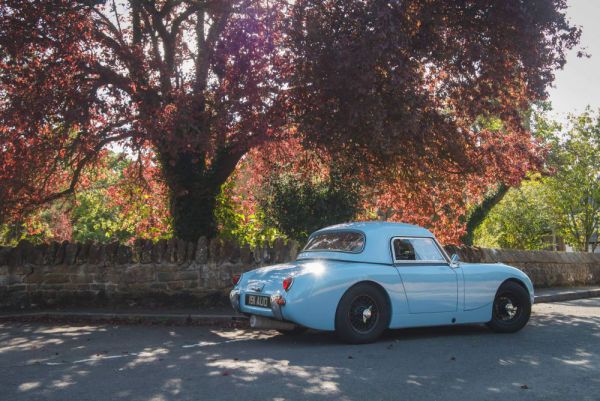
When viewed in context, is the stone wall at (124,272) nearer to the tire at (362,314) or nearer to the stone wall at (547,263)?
the tire at (362,314)

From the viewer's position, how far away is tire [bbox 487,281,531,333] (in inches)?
357

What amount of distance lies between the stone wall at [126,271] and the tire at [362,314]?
4382 mm

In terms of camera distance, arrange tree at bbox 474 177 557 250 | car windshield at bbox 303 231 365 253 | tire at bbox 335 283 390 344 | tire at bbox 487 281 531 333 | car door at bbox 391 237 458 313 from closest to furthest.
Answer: tire at bbox 335 283 390 344
car door at bbox 391 237 458 313
car windshield at bbox 303 231 365 253
tire at bbox 487 281 531 333
tree at bbox 474 177 557 250

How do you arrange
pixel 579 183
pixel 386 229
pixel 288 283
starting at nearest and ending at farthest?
pixel 288 283
pixel 386 229
pixel 579 183

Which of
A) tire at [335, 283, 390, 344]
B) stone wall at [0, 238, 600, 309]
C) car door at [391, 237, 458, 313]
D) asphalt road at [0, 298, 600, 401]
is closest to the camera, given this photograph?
asphalt road at [0, 298, 600, 401]

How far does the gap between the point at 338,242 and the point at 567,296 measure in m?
9.04

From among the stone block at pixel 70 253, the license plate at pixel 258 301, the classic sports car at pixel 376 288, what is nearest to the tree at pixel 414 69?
the classic sports car at pixel 376 288

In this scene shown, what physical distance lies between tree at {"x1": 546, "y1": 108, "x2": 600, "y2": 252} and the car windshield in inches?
692

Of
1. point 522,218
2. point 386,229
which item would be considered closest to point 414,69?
point 386,229

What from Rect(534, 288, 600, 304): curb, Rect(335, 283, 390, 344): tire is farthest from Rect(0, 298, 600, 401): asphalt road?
Rect(534, 288, 600, 304): curb

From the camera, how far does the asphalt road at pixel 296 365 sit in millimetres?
5270

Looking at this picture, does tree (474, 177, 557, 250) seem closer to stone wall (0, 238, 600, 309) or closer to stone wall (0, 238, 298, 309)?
stone wall (0, 238, 600, 309)

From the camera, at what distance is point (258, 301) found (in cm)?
797

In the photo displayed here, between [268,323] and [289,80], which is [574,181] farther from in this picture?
[268,323]
